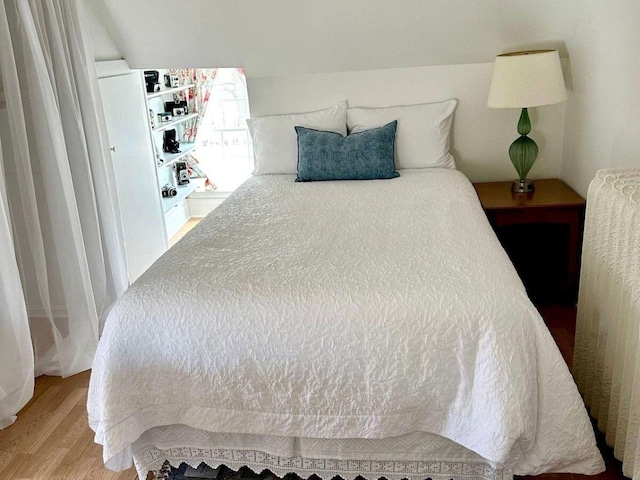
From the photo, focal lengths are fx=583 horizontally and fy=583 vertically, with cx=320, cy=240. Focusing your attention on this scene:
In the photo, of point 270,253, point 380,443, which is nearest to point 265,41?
point 270,253

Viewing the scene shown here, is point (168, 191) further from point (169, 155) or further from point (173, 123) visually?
point (173, 123)

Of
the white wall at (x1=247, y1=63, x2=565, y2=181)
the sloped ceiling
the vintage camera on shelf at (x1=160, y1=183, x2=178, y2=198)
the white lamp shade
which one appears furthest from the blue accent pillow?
the vintage camera on shelf at (x1=160, y1=183, x2=178, y2=198)

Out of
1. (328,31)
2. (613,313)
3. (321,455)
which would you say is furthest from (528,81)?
(321,455)

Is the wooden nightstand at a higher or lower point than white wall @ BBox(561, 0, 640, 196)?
lower

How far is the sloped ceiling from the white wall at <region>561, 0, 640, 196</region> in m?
0.21

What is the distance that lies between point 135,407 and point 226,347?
352 millimetres

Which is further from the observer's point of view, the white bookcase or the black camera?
the black camera

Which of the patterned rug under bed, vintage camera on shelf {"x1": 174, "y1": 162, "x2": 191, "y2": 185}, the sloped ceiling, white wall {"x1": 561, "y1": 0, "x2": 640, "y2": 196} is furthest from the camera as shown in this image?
vintage camera on shelf {"x1": 174, "y1": 162, "x2": 191, "y2": 185}

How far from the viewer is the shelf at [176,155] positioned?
4.07m

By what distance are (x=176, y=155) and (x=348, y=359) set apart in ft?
9.76

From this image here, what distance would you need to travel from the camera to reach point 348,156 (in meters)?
3.08

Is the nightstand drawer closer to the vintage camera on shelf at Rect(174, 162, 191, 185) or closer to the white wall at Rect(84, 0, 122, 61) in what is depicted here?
the white wall at Rect(84, 0, 122, 61)

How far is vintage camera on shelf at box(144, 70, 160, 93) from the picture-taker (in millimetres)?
3887

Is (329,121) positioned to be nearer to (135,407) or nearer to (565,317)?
(565,317)
